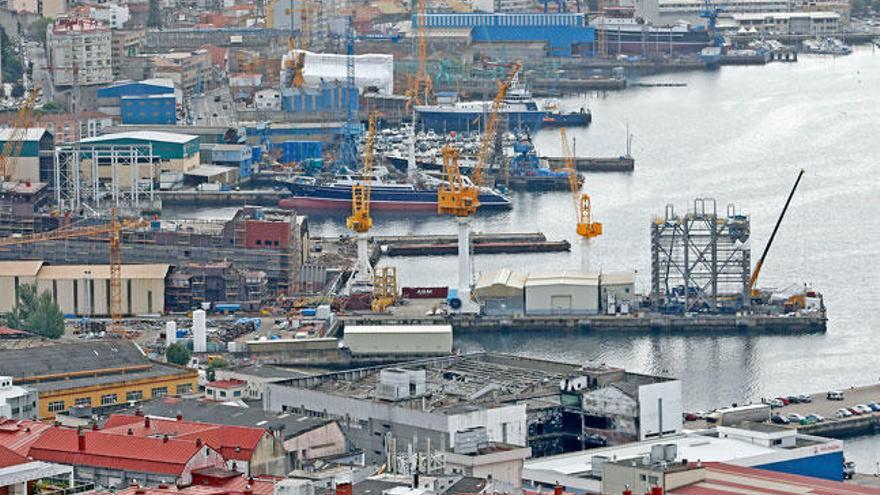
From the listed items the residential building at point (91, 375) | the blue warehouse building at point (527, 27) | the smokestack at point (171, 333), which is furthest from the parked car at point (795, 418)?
the blue warehouse building at point (527, 27)

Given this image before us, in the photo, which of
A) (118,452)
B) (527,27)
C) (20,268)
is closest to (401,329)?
(20,268)

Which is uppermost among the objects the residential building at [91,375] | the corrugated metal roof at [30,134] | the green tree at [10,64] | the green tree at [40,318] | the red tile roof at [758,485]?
the green tree at [10,64]

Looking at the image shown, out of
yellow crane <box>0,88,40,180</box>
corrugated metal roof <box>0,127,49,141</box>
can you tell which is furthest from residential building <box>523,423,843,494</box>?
corrugated metal roof <box>0,127,49,141</box>

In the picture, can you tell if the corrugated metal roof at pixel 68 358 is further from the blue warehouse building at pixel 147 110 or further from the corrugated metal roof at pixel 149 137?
the blue warehouse building at pixel 147 110

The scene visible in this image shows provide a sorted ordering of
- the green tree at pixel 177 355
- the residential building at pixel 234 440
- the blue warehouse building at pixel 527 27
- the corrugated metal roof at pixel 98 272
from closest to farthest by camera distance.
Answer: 1. the residential building at pixel 234 440
2. the green tree at pixel 177 355
3. the corrugated metal roof at pixel 98 272
4. the blue warehouse building at pixel 527 27

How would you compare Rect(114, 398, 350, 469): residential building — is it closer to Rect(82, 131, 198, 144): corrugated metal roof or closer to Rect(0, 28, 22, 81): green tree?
Rect(82, 131, 198, 144): corrugated metal roof
